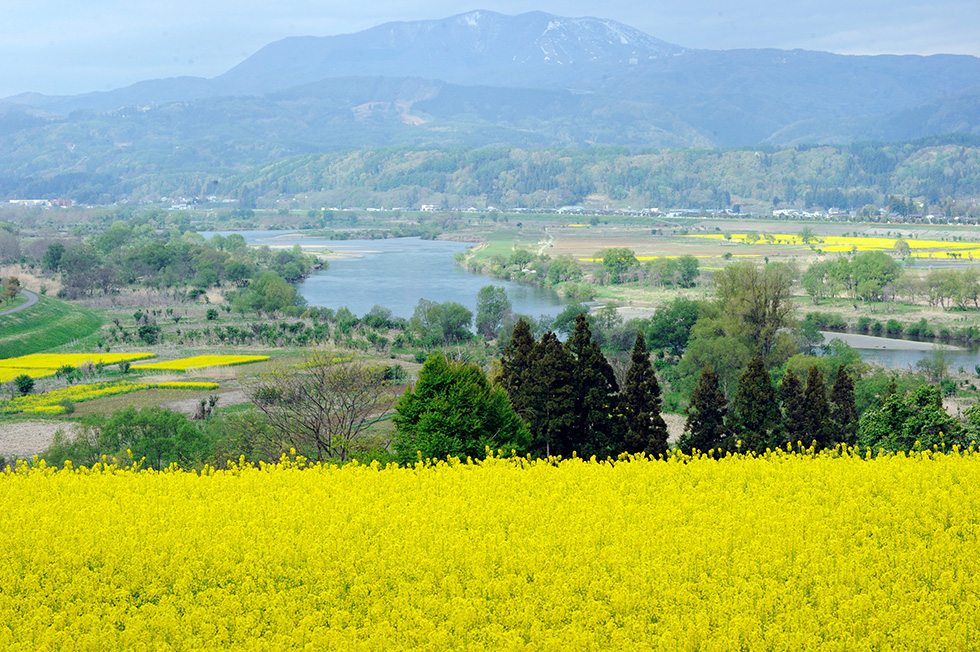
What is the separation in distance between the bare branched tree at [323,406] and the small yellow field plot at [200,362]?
15.6m

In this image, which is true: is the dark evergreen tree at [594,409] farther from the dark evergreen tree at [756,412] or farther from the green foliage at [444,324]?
the green foliage at [444,324]

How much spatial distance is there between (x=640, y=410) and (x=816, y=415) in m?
5.19

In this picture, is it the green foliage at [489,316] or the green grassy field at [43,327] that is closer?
the green grassy field at [43,327]

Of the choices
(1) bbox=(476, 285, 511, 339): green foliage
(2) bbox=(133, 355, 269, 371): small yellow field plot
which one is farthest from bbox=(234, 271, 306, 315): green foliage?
(2) bbox=(133, 355, 269, 371): small yellow field plot

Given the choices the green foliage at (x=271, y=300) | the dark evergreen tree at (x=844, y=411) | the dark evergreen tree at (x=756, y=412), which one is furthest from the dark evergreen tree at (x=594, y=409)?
the green foliage at (x=271, y=300)

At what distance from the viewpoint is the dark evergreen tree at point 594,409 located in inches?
912

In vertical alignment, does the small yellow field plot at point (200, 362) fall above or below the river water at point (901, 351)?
above

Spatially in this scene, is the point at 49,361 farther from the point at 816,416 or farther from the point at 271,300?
the point at 816,416

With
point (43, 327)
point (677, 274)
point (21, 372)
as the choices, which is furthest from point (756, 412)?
point (677, 274)

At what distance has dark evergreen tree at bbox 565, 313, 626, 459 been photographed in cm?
2316

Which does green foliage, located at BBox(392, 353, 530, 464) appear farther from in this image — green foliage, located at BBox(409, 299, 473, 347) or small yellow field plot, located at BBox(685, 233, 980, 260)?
small yellow field plot, located at BBox(685, 233, 980, 260)

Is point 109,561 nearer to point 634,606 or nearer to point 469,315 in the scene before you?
point 634,606

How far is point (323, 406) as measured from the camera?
94.2ft

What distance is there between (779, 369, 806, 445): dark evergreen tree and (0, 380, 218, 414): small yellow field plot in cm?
2837
